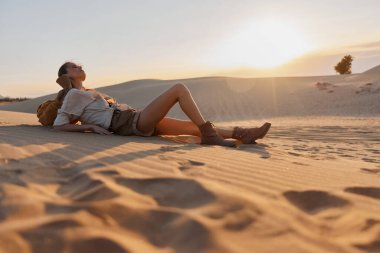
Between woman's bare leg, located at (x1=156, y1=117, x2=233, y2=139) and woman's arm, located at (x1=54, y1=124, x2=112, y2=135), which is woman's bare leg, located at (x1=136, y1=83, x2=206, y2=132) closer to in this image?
woman's bare leg, located at (x1=156, y1=117, x2=233, y2=139)

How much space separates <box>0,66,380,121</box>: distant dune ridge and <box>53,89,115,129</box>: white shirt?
1250 centimetres

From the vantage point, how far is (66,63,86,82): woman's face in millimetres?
4953

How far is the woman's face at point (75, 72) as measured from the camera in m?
4.95

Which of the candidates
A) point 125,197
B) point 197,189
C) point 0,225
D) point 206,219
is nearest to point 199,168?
point 197,189

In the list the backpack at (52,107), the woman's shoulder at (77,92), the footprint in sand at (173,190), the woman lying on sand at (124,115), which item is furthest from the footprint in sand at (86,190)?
the backpack at (52,107)

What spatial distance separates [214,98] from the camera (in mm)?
22828

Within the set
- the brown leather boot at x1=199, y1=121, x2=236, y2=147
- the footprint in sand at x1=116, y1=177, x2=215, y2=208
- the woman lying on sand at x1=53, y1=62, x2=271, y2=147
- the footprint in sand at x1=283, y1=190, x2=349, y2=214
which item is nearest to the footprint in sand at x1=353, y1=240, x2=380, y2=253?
the footprint in sand at x1=283, y1=190, x2=349, y2=214

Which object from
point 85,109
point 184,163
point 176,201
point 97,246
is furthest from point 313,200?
point 85,109

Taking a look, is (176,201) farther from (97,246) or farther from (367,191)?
(367,191)

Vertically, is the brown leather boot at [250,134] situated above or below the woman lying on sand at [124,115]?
below

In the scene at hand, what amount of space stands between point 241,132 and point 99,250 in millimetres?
3531

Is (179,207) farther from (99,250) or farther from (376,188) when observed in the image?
(376,188)

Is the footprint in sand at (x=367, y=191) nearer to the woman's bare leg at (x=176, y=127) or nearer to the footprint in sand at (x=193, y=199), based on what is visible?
the footprint in sand at (x=193, y=199)

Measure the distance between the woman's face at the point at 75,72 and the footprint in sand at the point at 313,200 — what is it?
338 centimetres
